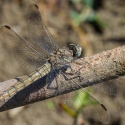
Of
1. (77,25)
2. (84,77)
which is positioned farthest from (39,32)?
(77,25)

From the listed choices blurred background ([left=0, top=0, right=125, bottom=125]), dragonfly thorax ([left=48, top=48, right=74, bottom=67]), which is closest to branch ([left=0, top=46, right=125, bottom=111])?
dragonfly thorax ([left=48, top=48, right=74, bottom=67])

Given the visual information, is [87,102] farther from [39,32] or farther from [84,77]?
[39,32]

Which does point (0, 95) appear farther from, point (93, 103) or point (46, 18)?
point (46, 18)

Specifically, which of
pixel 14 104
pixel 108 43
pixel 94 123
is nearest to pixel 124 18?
pixel 108 43

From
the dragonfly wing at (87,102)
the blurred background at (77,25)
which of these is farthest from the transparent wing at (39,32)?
the blurred background at (77,25)

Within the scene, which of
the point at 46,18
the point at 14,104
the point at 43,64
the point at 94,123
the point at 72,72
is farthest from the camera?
the point at 46,18

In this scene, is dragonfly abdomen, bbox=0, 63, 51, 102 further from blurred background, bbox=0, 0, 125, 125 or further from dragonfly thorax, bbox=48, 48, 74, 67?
blurred background, bbox=0, 0, 125, 125

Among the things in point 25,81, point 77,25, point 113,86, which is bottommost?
point 25,81
